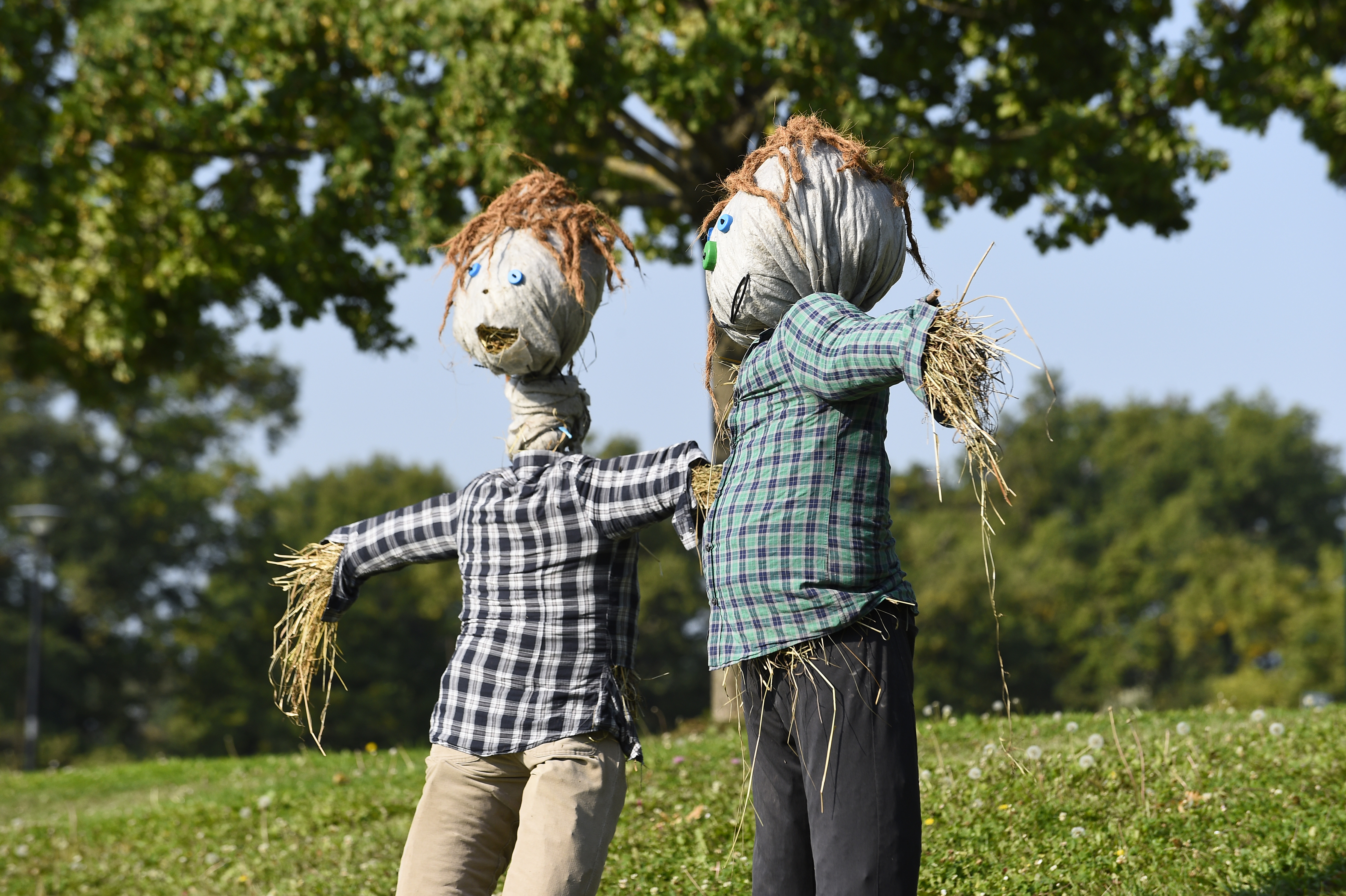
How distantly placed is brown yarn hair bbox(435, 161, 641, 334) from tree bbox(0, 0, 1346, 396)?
4372 mm

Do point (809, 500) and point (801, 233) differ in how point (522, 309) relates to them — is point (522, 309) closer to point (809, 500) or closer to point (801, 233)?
point (801, 233)

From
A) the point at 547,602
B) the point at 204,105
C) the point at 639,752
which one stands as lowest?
the point at 639,752

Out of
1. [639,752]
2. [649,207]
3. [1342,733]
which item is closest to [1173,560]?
[649,207]

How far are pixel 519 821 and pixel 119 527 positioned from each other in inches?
1147

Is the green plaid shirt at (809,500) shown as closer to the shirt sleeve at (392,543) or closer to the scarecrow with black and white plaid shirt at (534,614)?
the scarecrow with black and white plaid shirt at (534,614)

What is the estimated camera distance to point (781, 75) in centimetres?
884

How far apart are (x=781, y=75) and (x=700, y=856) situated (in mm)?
5947

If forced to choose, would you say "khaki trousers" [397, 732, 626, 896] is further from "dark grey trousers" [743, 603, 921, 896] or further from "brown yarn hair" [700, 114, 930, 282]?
"brown yarn hair" [700, 114, 930, 282]

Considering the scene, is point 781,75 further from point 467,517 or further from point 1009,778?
point 467,517

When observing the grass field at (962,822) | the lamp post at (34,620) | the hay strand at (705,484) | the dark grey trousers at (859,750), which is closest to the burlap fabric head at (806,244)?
the hay strand at (705,484)

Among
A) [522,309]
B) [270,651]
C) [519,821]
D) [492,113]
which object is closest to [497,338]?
[522,309]

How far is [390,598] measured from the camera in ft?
107

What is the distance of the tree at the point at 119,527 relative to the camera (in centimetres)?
2844

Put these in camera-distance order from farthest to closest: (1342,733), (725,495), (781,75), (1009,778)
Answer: (781,75) → (1342,733) → (1009,778) → (725,495)
